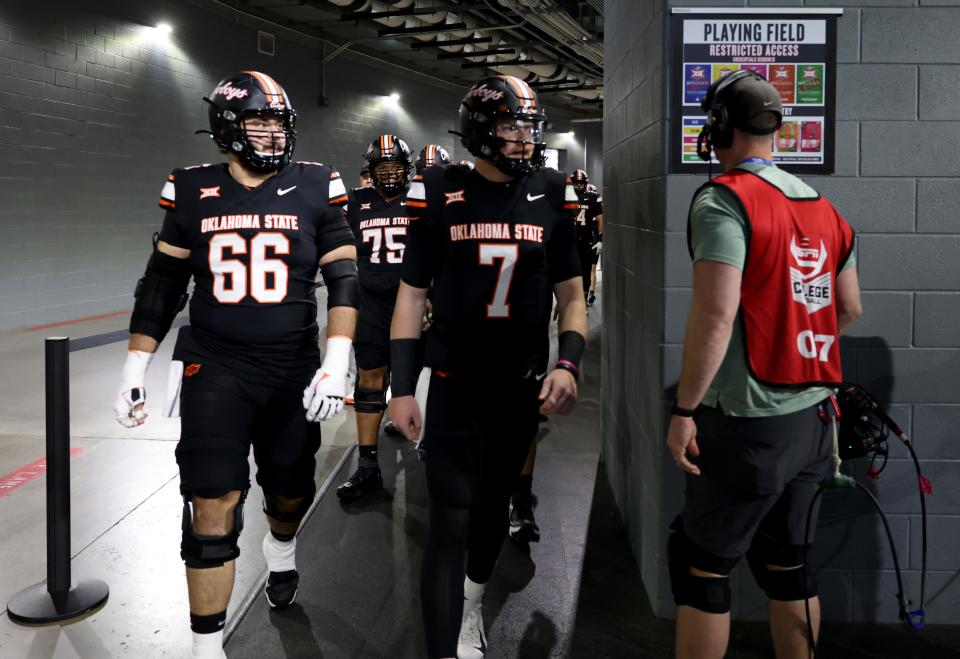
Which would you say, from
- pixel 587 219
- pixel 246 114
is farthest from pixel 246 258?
pixel 587 219

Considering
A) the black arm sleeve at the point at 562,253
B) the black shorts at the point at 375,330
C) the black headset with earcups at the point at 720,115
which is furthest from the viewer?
the black shorts at the point at 375,330

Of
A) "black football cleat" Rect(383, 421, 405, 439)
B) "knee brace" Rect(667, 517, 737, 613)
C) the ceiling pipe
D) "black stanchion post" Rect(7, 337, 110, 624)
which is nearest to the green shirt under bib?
"knee brace" Rect(667, 517, 737, 613)

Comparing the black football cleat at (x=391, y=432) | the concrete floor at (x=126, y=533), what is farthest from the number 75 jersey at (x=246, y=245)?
the black football cleat at (x=391, y=432)

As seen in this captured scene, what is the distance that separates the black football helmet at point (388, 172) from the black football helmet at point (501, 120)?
90.6 inches

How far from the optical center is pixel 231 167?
9.34 ft

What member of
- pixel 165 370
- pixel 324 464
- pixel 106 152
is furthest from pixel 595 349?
pixel 106 152

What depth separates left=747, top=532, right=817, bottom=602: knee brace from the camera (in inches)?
88.2

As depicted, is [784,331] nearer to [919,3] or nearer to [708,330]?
[708,330]

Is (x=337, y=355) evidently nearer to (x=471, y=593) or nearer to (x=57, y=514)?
(x=471, y=593)

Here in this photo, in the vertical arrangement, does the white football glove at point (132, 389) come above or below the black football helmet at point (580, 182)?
below

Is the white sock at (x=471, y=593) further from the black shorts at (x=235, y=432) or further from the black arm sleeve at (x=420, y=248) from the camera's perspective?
the black arm sleeve at (x=420, y=248)

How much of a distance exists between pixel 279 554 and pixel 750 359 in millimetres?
1888

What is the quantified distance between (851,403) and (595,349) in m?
7.32

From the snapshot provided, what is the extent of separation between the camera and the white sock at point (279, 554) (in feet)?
10.2
